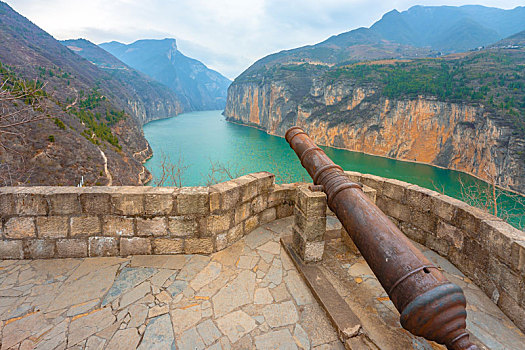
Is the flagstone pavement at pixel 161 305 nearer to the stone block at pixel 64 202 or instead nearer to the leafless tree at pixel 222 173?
the stone block at pixel 64 202

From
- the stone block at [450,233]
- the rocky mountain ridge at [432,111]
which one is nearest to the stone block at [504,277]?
the stone block at [450,233]

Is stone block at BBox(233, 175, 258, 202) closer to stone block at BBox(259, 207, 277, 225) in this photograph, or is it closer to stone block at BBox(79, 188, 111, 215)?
stone block at BBox(259, 207, 277, 225)

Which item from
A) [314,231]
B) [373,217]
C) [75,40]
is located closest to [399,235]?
[373,217]

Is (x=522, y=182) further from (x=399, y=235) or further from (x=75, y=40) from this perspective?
(x=75, y=40)

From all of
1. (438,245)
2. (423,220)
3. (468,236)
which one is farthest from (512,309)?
(423,220)

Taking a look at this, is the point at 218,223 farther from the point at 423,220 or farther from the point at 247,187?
the point at 423,220

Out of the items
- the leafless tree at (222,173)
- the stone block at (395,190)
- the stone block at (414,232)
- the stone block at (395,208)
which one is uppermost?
the stone block at (395,190)
